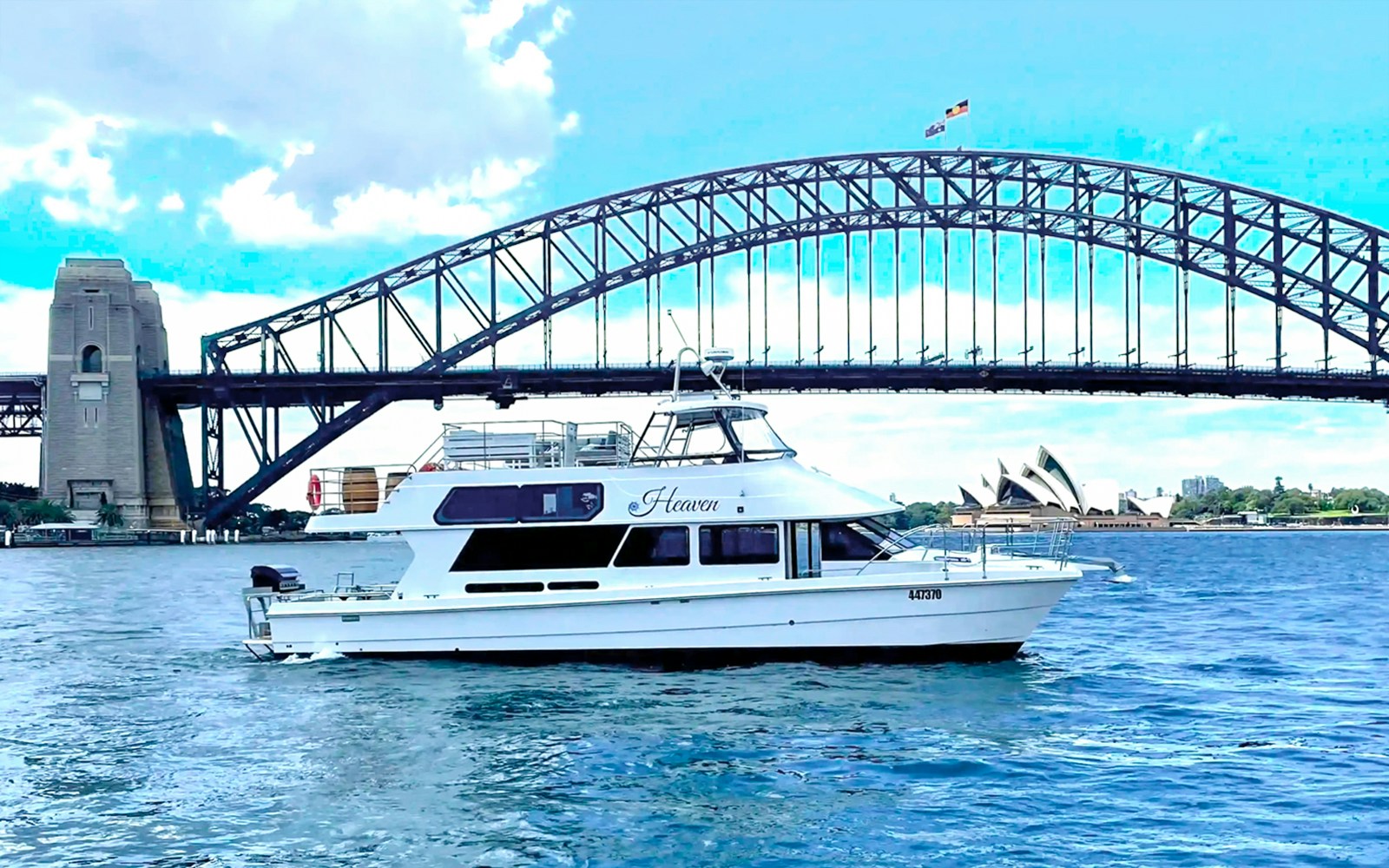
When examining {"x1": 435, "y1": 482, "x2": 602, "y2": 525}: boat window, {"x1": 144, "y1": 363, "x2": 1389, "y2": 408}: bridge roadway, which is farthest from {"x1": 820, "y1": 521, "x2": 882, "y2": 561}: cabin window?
{"x1": 144, "y1": 363, "x2": 1389, "y2": 408}: bridge roadway

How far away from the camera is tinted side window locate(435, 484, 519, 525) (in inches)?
777

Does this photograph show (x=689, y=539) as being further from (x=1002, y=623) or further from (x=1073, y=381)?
(x=1073, y=381)

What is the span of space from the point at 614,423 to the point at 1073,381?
209 feet

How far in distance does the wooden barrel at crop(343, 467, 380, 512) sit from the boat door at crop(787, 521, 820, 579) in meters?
6.55

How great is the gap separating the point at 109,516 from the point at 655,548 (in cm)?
7163

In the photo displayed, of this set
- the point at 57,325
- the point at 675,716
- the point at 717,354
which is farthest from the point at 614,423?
the point at 57,325

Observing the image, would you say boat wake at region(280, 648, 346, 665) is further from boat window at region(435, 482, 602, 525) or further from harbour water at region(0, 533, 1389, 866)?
boat window at region(435, 482, 602, 525)

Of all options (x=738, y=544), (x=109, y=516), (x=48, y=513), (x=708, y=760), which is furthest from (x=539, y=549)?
Result: (x=48, y=513)

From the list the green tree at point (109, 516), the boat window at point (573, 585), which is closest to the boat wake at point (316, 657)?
the boat window at point (573, 585)

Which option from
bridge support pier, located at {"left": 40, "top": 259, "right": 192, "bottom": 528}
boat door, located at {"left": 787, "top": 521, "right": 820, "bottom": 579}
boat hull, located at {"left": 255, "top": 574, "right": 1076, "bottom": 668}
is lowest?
boat hull, located at {"left": 255, "top": 574, "right": 1076, "bottom": 668}

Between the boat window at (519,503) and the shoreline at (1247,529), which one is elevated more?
the boat window at (519,503)

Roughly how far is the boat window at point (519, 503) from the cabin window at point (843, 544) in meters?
3.31

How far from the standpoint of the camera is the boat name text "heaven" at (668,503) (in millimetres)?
19391

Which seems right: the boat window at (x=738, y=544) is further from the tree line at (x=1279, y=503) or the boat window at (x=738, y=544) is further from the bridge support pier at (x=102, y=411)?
the tree line at (x=1279, y=503)
